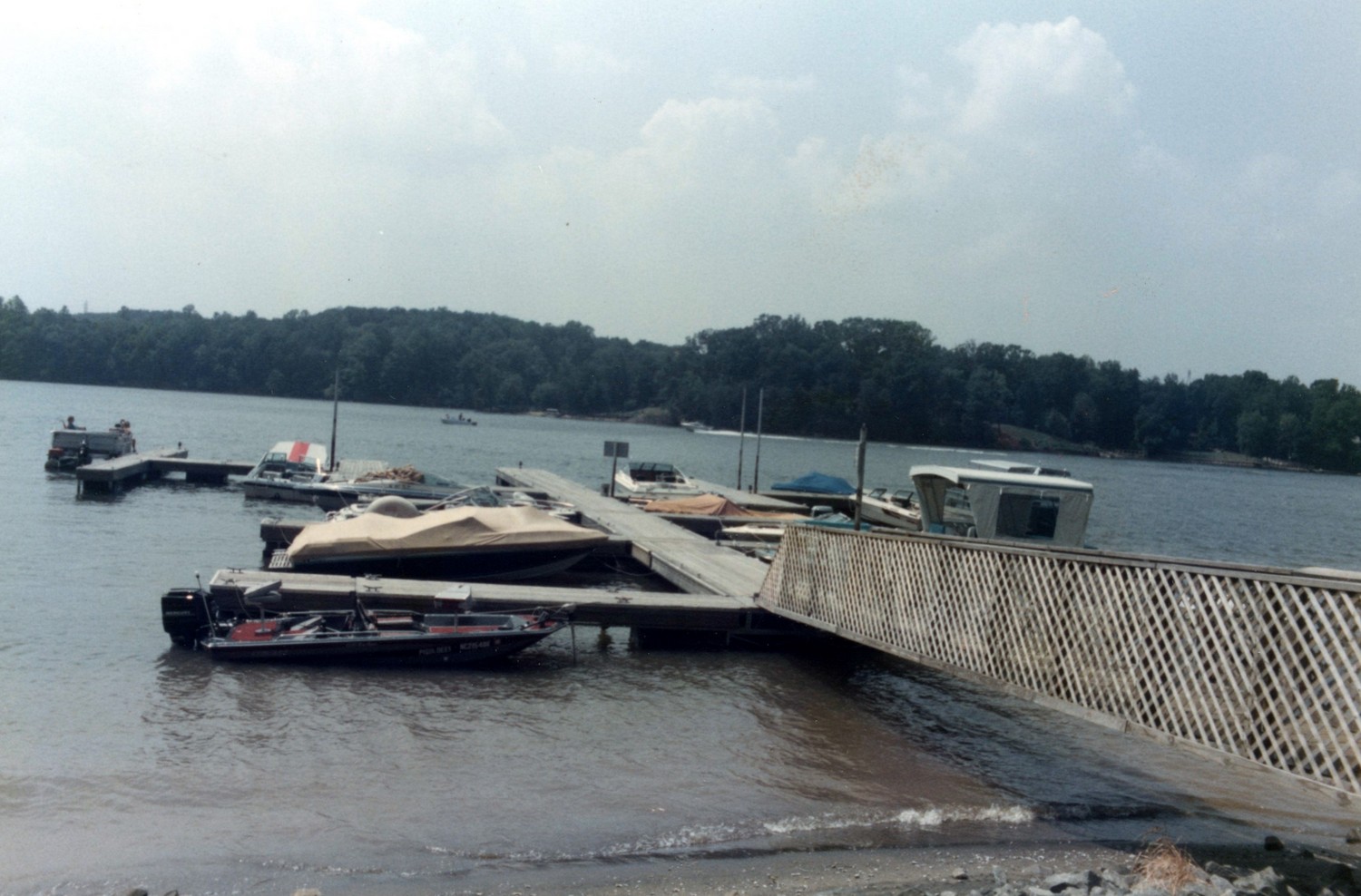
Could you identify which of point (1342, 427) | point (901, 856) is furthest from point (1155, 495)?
point (901, 856)

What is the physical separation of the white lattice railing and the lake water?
73.3 inches

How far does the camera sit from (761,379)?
512 feet

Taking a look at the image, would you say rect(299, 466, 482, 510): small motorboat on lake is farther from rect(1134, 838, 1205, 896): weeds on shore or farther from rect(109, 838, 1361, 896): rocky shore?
rect(1134, 838, 1205, 896): weeds on shore


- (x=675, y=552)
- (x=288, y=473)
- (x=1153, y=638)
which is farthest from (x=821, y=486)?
(x=1153, y=638)

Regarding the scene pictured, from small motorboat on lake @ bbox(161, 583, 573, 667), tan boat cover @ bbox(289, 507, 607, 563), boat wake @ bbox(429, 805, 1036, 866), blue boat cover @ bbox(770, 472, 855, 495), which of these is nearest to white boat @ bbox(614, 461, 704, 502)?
blue boat cover @ bbox(770, 472, 855, 495)

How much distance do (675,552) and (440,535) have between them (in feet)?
20.2

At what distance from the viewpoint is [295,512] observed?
133ft

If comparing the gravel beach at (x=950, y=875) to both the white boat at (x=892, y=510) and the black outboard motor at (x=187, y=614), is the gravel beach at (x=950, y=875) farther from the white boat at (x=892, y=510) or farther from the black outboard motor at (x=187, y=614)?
the white boat at (x=892, y=510)

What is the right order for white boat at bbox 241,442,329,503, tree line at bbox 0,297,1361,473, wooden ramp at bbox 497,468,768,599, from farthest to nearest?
tree line at bbox 0,297,1361,473 → white boat at bbox 241,442,329,503 → wooden ramp at bbox 497,468,768,599

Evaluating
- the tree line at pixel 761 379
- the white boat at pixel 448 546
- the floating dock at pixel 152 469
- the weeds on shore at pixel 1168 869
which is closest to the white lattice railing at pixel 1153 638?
the weeds on shore at pixel 1168 869

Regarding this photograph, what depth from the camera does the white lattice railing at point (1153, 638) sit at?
978cm

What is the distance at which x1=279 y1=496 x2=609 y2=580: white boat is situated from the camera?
2388cm

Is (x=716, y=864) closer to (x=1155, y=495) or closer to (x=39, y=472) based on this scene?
(x=39, y=472)

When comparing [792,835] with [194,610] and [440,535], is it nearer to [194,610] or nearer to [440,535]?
[194,610]
